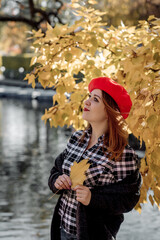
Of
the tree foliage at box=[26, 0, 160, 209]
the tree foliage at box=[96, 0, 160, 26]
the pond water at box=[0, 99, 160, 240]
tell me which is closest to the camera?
the tree foliage at box=[26, 0, 160, 209]

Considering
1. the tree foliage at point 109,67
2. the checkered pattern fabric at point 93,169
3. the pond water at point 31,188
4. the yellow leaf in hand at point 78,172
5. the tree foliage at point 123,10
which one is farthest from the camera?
the tree foliage at point 123,10

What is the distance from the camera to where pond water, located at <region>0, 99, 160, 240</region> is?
5.87 meters

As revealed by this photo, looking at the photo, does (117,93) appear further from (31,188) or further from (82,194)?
(31,188)

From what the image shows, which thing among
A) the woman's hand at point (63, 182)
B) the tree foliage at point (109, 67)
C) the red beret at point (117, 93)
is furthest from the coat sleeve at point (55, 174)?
the tree foliage at point (109, 67)

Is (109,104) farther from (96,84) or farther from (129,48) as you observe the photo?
(129,48)

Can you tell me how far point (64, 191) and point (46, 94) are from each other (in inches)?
841

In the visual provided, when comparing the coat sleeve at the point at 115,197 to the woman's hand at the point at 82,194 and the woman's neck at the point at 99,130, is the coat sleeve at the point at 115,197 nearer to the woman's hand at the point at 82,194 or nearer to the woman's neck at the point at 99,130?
the woman's hand at the point at 82,194

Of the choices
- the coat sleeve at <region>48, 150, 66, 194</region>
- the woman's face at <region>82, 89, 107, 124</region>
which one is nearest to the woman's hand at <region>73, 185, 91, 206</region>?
the coat sleeve at <region>48, 150, 66, 194</region>

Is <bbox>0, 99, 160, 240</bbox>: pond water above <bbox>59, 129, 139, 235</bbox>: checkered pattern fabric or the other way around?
the other way around

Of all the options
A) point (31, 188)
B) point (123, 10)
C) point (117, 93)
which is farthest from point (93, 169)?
point (123, 10)

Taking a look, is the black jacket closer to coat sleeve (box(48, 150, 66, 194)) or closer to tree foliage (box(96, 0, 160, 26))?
coat sleeve (box(48, 150, 66, 194))

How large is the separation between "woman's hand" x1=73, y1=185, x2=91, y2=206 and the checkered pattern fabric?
122 millimetres

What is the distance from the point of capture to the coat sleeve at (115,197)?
8.79 ft

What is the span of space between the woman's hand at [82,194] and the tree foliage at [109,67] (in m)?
0.65
